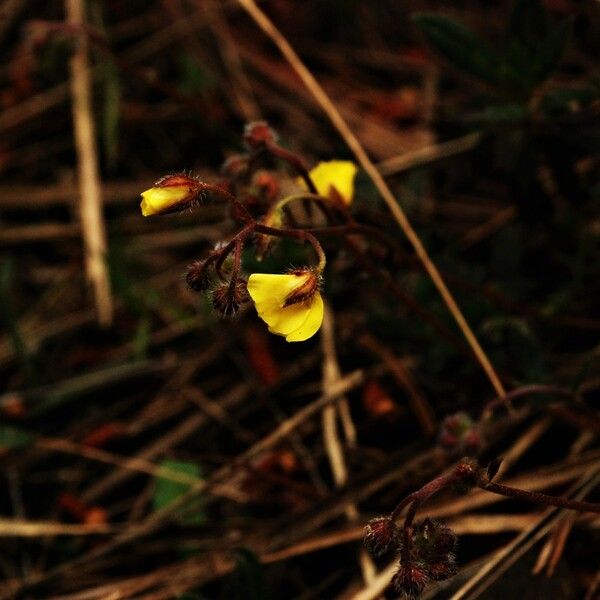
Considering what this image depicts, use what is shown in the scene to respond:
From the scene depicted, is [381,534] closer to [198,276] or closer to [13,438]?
[198,276]

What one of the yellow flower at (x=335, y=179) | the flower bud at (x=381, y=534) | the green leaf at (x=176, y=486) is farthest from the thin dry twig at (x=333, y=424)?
the yellow flower at (x=335, y=179)

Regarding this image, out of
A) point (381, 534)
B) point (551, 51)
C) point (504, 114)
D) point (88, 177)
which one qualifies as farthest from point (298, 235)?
point (88, 177)

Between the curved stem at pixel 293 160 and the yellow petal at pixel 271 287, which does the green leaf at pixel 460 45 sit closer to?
the curved stem at pixel 293 160

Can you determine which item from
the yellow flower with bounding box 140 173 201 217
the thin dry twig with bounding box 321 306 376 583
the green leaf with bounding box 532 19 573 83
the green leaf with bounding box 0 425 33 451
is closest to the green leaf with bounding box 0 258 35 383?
the green leaf with bounding box 0 425 33 451

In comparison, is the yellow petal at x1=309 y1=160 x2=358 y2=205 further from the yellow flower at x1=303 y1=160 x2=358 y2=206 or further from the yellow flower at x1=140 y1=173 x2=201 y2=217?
the yellow flower at x1=140 y1=173 x2=201 y2=217

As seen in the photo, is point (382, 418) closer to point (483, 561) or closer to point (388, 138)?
point (483, 561)

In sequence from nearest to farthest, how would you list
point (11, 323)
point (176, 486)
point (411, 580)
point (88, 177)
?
point (411, 580) → point (176, 486) → point (11, 323) → point (88, 177)
